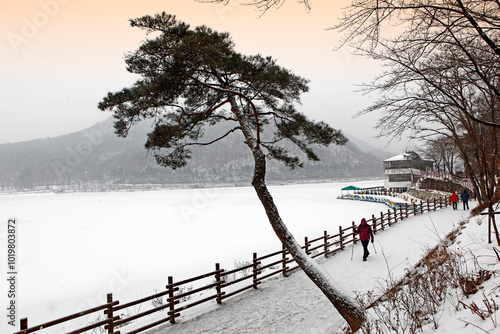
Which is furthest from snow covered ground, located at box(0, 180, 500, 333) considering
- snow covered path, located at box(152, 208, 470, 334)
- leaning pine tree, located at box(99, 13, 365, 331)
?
leaning pine tree, located at box(99, 13, 365, 331)

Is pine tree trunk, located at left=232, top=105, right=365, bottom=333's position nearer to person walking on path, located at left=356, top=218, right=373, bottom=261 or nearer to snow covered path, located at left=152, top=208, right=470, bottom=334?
snow covered path, located at left=152, top=208, right=470, bottom=334

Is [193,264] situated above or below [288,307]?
below

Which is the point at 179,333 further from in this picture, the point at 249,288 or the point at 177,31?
the point at 177,31

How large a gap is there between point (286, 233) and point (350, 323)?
2221mm

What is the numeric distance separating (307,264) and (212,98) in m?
5.30

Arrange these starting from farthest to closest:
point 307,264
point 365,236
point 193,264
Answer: point 193,264 → point 365,236 → point 307,264

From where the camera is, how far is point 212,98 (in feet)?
29.2

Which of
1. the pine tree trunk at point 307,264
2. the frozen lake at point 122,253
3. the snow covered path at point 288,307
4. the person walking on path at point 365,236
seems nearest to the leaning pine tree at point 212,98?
the pine tree trunk at point 307,264

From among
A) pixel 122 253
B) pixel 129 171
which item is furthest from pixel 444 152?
pixel 129 171

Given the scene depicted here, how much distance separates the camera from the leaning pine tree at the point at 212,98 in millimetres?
6723

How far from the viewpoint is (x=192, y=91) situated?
8.29 meters

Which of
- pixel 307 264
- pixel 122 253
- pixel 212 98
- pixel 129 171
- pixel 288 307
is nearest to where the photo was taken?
pixel 307 264

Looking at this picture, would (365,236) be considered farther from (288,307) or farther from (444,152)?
(444,152)

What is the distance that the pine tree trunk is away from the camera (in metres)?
5.91
